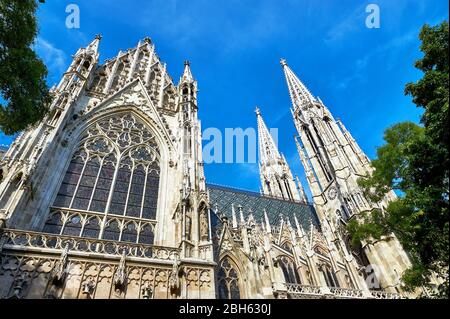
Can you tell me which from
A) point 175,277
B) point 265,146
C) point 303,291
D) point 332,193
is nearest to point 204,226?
point 175,277

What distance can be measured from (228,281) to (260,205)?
14947 millimetres

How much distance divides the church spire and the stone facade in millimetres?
14551

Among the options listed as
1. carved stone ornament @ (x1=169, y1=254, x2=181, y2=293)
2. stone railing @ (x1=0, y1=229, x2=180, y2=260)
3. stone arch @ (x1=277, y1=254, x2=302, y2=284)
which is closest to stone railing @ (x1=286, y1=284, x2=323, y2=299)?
stone arch @ (x1=277, y1=254, x2=302, y2=284)

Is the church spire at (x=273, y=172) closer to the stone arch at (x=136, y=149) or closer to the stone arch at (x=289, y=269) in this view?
the stone arch at (x=289, y=269)

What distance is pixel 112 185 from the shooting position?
1252cm

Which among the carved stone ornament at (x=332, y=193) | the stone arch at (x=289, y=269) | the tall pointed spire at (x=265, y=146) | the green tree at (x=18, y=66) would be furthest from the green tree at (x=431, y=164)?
the tall pointed spire at (x=265, y=146)

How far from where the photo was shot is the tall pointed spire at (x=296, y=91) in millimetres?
34341

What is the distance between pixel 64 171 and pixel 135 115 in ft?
17.0

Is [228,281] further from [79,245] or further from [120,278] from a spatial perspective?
[79,245]

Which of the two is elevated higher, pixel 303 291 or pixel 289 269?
pixel 289 269

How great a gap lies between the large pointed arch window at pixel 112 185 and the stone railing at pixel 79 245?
118 centimetres

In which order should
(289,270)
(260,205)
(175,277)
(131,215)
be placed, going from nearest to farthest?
(175,277) → (131,215) → (289,270) → (260,205)

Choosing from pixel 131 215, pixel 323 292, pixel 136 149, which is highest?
pixel 136 149
